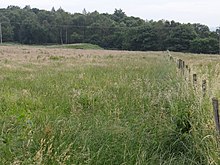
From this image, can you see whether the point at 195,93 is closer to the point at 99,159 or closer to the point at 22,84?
the point at 99,159

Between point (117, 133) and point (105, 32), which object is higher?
point (105, 32)

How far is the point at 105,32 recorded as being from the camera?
10125 centimetres

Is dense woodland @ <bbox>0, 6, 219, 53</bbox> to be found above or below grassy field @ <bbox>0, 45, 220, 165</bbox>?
above

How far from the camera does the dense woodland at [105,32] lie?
8350cm

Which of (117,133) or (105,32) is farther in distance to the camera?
(105,32)

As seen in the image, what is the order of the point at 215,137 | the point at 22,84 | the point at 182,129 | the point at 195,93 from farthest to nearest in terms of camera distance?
1. the point at 22,84
2. the point at 195,93
3. the point at 182,129
4. the point at 215,137

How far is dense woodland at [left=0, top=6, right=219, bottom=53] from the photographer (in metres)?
83.5

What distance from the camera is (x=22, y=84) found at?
31.9 ft

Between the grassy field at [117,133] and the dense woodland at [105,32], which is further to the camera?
the dense woodland at [105,32]

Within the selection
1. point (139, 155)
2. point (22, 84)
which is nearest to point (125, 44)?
point (22, 84)

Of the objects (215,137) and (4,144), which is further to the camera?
(4,144)

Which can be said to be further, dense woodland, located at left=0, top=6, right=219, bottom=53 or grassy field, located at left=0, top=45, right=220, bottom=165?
dense woodland, located at left=0, top=6, right=219, bottom=53

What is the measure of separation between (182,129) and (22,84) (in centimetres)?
615

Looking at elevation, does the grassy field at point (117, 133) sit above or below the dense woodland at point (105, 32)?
below
